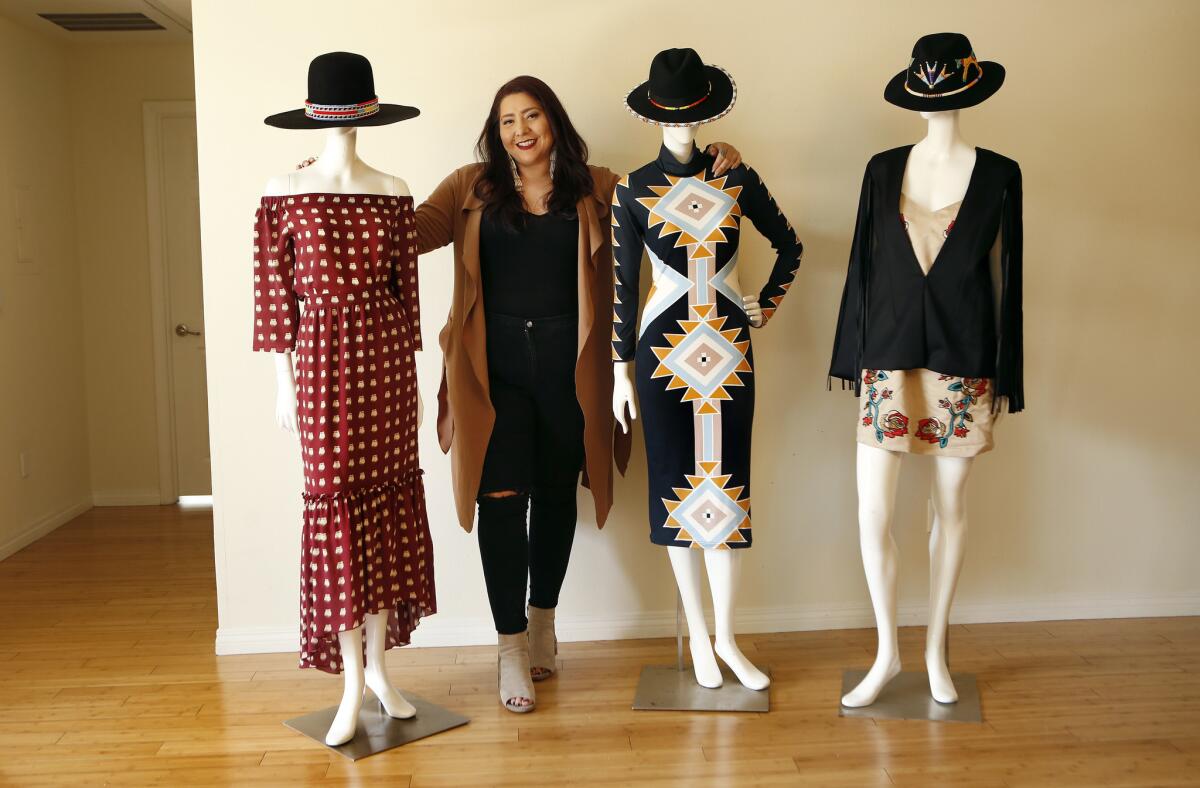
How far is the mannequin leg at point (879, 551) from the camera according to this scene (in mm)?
2641

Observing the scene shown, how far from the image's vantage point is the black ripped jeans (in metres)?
2.74

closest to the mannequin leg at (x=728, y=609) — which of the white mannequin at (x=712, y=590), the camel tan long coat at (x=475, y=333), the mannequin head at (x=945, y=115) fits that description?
the white mannequin at (x=712, y=590)

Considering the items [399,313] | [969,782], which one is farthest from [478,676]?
[969,782]

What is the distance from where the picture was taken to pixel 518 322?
2.73m

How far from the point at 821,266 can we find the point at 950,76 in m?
0.82

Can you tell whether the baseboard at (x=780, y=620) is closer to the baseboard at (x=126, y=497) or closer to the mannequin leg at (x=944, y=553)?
the mannequin leg at (x=944, y=553)

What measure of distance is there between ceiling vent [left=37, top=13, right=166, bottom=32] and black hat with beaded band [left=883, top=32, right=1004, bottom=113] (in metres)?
3.47

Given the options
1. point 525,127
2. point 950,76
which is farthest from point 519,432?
point 950,76

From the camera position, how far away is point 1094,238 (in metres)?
3.23

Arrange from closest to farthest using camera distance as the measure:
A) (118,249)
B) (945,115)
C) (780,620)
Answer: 1. (945,115)
2. (780,620)
3. (118,249)

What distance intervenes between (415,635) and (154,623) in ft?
2.96

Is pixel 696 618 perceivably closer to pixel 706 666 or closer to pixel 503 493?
pixel 706 666

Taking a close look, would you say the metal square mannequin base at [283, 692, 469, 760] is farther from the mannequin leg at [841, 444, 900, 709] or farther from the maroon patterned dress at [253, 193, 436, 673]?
the mannequin leg at [841, 444, 900, 709]

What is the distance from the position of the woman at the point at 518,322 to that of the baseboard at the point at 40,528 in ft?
8.33
